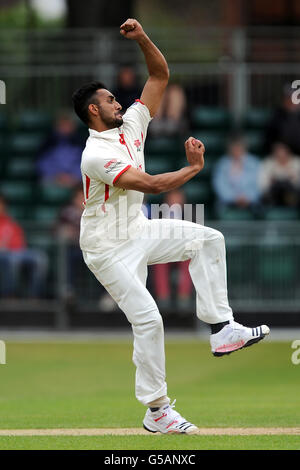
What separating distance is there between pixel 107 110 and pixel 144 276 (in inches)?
56.1

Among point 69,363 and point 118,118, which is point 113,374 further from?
point 118,118

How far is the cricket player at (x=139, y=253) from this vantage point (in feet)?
31.0

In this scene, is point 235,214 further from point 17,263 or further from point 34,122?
point 34,122

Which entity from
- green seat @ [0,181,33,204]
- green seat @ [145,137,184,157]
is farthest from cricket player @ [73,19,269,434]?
green seat @ [145,137,184,157]

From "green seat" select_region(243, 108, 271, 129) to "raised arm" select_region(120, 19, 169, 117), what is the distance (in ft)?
35.6

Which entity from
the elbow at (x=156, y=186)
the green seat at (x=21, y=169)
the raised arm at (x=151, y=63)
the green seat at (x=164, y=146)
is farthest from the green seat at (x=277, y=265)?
the elbow at (x=156, y=186)

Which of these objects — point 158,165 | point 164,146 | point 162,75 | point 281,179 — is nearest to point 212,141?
point 164,146

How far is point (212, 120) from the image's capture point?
2097cm

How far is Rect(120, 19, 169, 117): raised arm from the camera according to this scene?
9.60 meters

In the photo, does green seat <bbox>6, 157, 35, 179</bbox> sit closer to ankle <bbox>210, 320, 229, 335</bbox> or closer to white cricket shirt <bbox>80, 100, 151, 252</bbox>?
white cricket shirt <bbox>80, 100, 151, 252</bbox>

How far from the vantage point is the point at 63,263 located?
59.2 feet

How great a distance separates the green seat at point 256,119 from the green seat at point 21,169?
3.95 metres

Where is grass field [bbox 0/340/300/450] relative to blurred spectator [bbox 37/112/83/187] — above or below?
below

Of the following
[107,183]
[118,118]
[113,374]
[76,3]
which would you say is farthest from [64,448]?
[76,3]
